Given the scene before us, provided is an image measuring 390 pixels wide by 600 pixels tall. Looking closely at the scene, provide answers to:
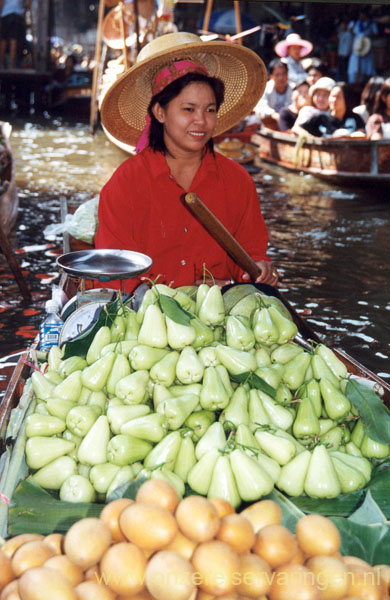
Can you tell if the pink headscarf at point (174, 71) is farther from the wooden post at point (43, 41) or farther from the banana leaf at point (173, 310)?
the wooden post at point (43, 41)

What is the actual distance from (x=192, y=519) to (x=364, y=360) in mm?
2956

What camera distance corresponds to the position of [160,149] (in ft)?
10.5

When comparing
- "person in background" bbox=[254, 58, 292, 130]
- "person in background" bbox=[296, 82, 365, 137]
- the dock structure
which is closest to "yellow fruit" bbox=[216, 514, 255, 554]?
"person in background" bbox=[296, 82, 365, 137]

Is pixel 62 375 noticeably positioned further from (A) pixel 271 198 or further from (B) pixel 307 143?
(B) pixel 307 143

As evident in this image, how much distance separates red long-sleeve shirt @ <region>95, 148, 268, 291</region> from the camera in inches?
122

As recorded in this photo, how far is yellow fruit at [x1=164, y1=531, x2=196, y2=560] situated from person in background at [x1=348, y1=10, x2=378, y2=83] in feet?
50.5

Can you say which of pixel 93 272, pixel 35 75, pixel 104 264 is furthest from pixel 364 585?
pixel 35 75

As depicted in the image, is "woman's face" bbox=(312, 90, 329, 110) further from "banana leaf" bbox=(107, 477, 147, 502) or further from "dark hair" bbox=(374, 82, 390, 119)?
"banana leaf" bbox=(107, 477, 147, 502)

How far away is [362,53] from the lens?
15.1 m

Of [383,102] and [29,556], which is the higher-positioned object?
[383,102]

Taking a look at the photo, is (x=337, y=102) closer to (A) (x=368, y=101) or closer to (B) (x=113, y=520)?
(A) (x=368, y=101)

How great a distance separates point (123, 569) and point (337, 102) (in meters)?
9.03

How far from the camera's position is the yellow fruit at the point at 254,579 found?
4.15 feet

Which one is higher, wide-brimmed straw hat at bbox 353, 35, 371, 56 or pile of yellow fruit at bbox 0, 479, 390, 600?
wide-brimmed straw hat at bbox 353, 35, 371, 56
